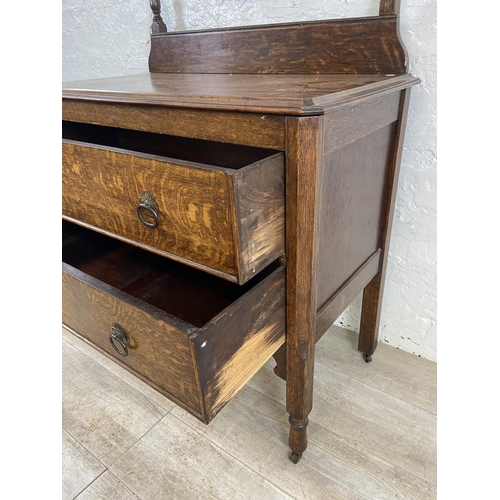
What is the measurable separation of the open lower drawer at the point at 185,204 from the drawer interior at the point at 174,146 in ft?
0.88

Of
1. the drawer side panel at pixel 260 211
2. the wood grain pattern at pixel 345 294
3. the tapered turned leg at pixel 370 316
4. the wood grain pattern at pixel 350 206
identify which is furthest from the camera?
the tapered turned leg at pixel 370 316

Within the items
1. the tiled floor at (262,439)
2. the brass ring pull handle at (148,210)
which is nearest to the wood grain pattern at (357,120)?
the brass ring pull handle at (148,210)

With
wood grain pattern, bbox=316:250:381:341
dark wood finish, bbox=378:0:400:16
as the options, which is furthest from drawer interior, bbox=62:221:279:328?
Result: dark wood finish, bbox=378:0:400:16

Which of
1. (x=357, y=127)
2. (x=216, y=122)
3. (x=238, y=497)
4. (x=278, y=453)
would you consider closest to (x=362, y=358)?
(x=278, y=453)

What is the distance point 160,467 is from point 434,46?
973 mm

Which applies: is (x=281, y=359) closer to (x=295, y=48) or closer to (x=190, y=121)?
(x=190, y=121)

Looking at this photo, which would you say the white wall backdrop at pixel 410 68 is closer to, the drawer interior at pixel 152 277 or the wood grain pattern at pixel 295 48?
the wood grain pattern at pixel 295 48

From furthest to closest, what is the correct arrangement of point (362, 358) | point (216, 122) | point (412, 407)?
point (362, 358) < point (412, 407) < point (216, 122)

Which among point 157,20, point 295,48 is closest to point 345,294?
point 295,48

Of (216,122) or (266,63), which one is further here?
(266,63)

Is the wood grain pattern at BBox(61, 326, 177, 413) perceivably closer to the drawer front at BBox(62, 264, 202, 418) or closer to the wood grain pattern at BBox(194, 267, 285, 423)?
the drawer front at BBox(62, 264, 202, 418)

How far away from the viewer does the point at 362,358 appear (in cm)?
108

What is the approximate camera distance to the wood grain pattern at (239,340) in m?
0.54
